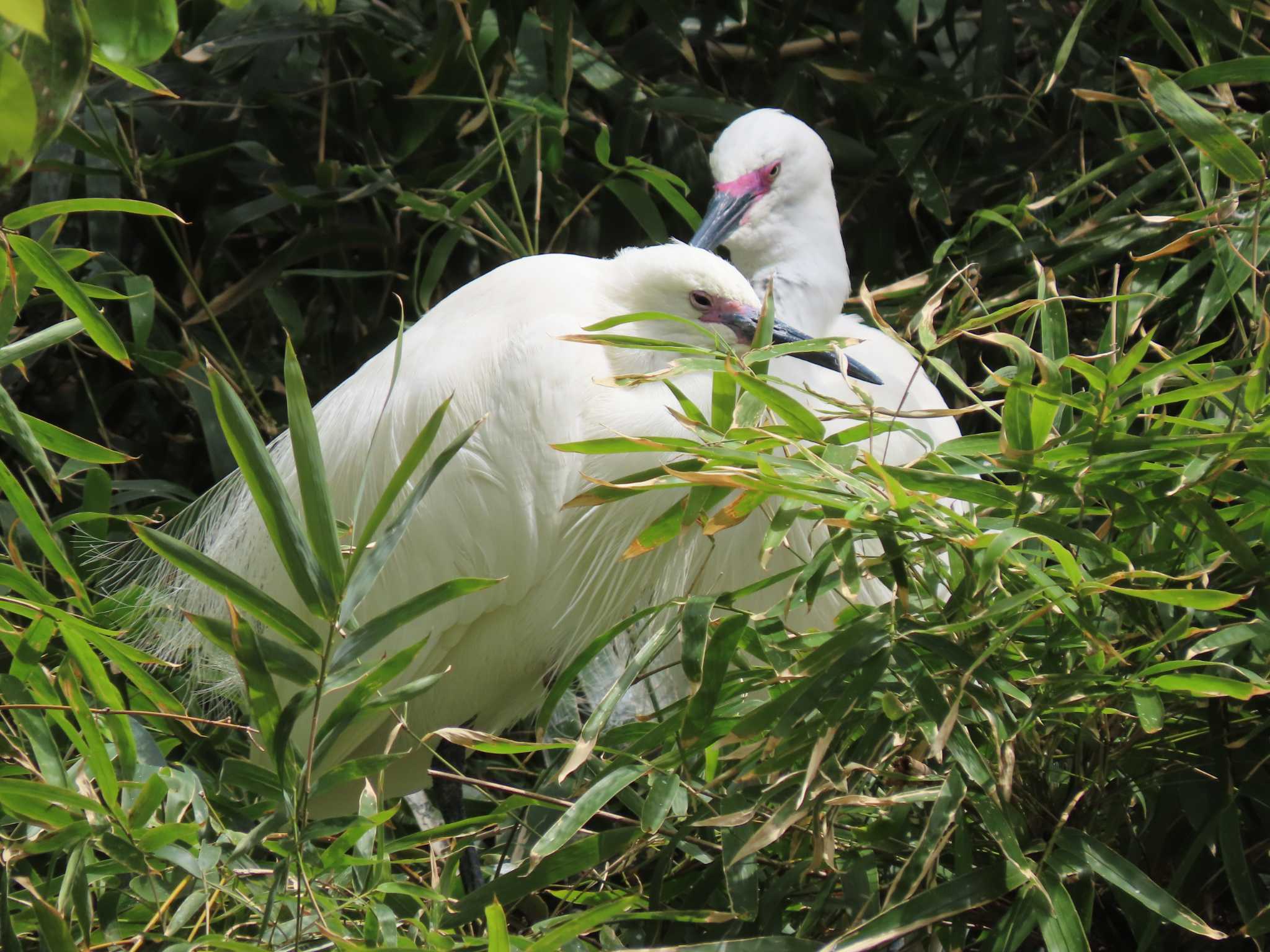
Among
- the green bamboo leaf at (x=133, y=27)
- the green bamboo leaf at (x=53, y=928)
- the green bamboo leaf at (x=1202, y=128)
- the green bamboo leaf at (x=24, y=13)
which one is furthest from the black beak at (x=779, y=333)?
the green bamboo leaf at (x=24, y=13)

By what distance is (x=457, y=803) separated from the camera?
6.08ft

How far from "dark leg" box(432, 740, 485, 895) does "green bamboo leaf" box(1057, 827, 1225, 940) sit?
89 cm

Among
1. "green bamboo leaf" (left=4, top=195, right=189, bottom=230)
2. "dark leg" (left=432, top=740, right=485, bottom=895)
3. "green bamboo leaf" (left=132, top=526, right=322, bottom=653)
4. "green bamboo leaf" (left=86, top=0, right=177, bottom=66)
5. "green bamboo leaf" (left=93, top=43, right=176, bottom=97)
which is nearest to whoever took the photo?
"green bamboo leaf" (left=86, top=0, right=177, bottom=66)

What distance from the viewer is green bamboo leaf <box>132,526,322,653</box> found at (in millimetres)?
835

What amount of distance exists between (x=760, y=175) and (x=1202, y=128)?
897mm

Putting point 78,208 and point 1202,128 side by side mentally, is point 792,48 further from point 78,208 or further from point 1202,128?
point 78,208

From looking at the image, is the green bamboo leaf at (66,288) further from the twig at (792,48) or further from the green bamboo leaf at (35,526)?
the twig at (792,48)

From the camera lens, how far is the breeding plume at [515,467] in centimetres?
158

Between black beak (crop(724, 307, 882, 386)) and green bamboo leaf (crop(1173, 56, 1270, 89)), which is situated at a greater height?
green bamboo leaf (crop(1173, 56, 1270, 89))

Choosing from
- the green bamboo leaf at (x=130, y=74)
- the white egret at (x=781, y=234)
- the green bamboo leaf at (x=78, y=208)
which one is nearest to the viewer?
the green bamboo leaf at (x=130, y=74)

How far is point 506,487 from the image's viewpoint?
5.22 ft

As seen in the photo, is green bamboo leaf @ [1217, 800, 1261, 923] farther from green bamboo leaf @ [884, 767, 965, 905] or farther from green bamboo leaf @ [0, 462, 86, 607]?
green bamboo leaf @ [0, 462, 86, 607]

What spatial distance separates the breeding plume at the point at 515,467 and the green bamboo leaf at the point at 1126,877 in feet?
2.16

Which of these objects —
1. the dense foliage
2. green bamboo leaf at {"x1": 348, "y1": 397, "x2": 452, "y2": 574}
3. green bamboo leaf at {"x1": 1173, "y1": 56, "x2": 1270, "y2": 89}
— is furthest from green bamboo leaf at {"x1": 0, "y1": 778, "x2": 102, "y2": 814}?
green bamboo leaf at {"x1": 1173, "y1": 56, "x2": 1270, "y2": 89}
